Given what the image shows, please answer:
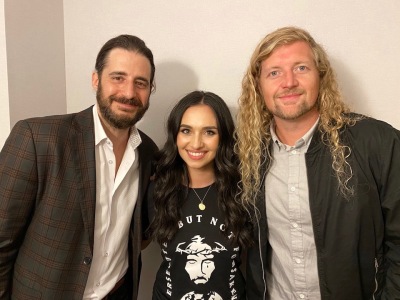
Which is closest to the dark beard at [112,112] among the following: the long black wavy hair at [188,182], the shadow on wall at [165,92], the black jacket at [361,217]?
the long black wavy hair at [188,182]

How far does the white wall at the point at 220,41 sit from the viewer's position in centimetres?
179

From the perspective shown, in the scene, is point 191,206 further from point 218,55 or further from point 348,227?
point 218,55

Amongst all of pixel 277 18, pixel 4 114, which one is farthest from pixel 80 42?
pixel 277 18

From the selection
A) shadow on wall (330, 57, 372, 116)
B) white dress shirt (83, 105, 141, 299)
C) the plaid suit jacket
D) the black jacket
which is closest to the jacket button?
the plaid suit jacket

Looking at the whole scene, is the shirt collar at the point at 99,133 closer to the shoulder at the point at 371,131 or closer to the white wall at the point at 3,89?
the white wall at the point at 3,89

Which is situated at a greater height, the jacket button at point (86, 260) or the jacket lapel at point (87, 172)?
the jacket lapel at point (87, 172)

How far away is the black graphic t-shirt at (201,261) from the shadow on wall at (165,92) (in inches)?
28.9

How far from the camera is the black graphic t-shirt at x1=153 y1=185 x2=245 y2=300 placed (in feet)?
5.37

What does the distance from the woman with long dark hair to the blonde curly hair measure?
116 millimetres

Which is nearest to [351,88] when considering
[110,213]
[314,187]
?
[314,187]

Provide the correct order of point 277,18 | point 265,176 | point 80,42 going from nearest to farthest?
point 265,176
point 277,18
point 80,42

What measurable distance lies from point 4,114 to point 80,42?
0.81m

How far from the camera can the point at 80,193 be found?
1492 millimetres

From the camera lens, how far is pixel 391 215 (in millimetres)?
1377
